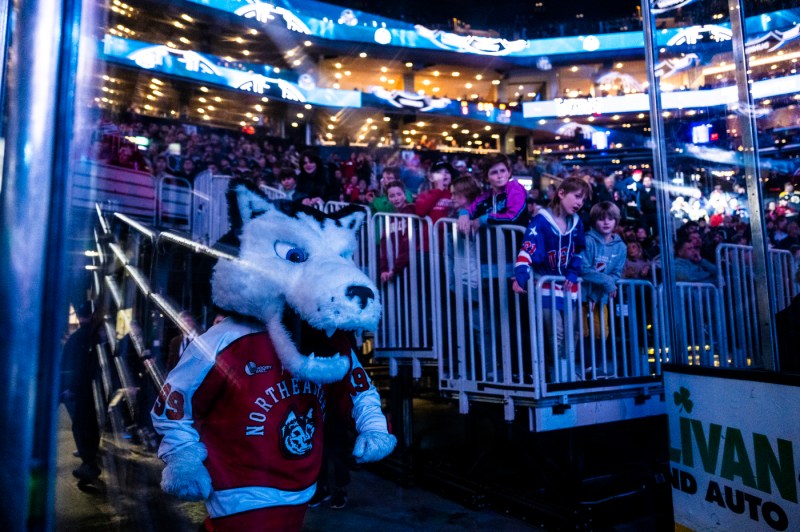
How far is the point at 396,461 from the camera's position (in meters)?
5.01

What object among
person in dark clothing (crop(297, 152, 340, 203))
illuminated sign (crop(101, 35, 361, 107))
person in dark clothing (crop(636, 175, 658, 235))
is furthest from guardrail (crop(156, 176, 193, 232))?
person in dark clothing (crop(636, 175, 658, 235))

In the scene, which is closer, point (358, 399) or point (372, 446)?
point (372, 446)

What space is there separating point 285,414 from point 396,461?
3.12 metres

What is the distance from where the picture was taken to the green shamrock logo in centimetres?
292

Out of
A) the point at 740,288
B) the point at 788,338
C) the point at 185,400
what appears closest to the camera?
the point at 185,400

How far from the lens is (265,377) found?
211 centimetres

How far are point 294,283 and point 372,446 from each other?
68 centimetres

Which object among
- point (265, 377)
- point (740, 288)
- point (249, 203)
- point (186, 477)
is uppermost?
point (249, 203)

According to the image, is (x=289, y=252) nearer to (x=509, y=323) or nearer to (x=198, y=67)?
(x=198, y=67)

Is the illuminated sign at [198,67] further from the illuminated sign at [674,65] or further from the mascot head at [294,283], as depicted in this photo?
the illuminated sign at [674,65]

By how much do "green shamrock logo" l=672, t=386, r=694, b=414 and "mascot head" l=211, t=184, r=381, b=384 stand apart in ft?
5.87

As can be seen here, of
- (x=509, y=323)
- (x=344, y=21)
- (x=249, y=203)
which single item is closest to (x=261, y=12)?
(x=249, y=203)

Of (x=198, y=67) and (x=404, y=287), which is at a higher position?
(x=198, y=67)

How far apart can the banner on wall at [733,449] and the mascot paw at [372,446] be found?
157 centimetres
